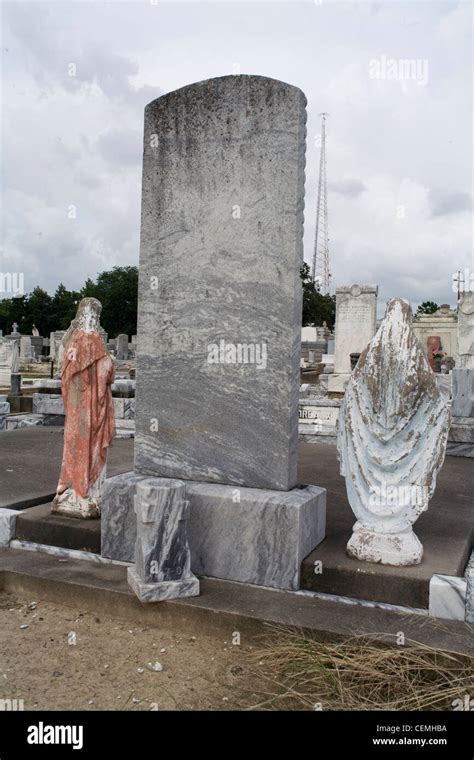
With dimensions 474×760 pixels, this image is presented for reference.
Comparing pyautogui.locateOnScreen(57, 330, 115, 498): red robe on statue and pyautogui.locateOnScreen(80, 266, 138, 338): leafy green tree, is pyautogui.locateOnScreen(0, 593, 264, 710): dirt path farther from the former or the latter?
pyautogui.locateOnScreen(80, 266, 138, 338): leafy green tree

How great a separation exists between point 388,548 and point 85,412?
216 centimetres

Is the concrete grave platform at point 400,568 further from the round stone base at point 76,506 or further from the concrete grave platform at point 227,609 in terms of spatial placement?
the round stone base at point 76,506

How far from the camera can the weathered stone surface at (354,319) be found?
15.2 meters

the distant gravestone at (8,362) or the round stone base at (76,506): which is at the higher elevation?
the distant gravestone at (8,362)

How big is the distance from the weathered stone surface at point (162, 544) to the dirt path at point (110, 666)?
22cm

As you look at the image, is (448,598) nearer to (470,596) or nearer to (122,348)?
(470,596)

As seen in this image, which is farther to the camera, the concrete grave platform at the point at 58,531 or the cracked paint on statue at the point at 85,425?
the cracked paint on statue at the point at 85,425

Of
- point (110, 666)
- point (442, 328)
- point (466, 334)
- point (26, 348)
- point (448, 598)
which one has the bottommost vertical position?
point (110, 666)

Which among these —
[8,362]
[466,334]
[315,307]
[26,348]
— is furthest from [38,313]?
[466,334]

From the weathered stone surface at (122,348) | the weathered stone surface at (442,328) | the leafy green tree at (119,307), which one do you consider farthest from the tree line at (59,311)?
the weathered stone surface at (442,328)

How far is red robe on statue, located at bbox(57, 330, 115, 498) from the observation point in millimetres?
4062

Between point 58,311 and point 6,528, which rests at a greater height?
point 58,311

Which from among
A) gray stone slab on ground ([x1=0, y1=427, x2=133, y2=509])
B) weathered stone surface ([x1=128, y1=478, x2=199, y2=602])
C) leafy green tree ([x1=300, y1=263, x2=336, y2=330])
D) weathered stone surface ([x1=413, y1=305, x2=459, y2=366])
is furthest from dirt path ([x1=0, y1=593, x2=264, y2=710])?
leafy green tree ([x1=300, y1=263, x2=336, y2=330])

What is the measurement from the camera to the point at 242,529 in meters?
3.32
